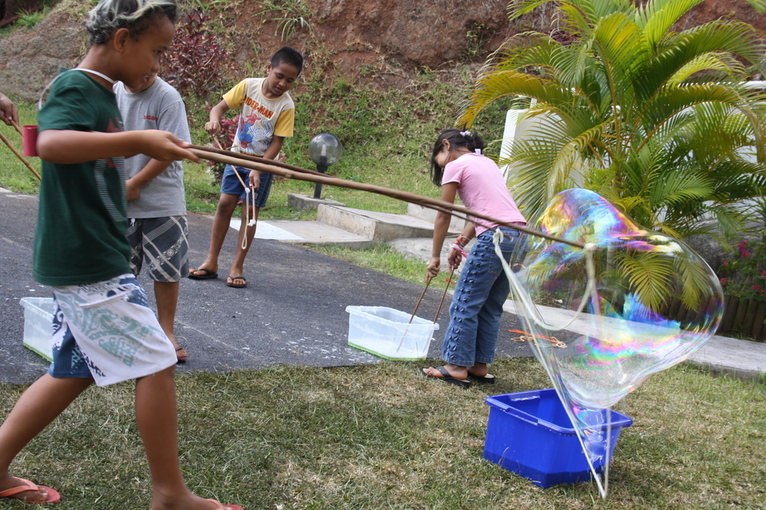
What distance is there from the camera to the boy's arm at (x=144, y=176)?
3.17m

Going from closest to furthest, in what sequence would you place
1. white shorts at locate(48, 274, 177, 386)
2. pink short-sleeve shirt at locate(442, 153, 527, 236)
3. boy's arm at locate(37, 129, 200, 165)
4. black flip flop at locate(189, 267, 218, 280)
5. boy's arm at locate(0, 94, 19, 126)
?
boy's arm at locate(37, 129, 200, 165) < white shorts at locate(48, 274, 177, 386) < boy's arm at locate(0, 94, 19, 126) < pink short-sleeve shirt at locate(442, 153, 527, 236) < black flip flop at locate(189, 267, 218, 280)

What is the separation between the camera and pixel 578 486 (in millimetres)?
2934

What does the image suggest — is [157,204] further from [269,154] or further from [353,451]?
[269,154]

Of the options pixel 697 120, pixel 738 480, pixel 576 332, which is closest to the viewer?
pixel 576 332

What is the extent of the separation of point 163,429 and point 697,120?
17.5 feet

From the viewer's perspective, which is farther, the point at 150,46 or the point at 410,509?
the point at 410,509

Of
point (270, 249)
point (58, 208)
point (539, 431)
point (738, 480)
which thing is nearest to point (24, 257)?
point (270, 249)

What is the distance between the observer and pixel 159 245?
3.33m

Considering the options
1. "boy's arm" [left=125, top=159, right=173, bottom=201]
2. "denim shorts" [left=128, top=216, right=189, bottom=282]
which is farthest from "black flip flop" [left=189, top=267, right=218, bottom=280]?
"boy's arm" [left=125, top=159, right=173, bottom=201]

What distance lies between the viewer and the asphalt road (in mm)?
3854

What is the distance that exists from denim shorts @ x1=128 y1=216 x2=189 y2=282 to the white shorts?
1216mm

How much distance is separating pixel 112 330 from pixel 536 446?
1.69 meters

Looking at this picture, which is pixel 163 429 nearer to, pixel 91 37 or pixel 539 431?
pixel 91 37

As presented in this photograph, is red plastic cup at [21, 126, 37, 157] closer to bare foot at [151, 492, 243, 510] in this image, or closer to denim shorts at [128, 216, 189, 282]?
bare foot at [151, 492, 243, 510]
